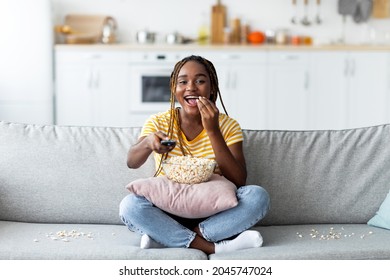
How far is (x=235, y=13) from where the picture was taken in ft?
23.7

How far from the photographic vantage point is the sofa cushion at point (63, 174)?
2.92 meters

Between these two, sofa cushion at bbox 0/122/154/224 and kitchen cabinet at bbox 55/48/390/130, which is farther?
kitchen cabinet at bbox 55/48/390/130

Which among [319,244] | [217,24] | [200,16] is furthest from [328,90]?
[319,244]

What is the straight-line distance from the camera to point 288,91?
682 cm

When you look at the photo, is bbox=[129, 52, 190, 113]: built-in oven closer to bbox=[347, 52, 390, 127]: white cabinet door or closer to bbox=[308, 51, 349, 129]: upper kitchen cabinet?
bbox=[308, 51, 349, 129]: upper kitchen cabinet

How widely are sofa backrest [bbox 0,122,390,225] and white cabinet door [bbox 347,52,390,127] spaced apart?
3875 mm

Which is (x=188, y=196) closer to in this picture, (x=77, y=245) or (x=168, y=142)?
(x=168, y=142)

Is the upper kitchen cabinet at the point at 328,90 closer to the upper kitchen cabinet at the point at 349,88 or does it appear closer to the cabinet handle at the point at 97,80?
the upper kitchen cabinet at the point at 349,88

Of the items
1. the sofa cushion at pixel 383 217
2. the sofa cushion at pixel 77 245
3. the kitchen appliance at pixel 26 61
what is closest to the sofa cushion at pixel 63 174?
the sofa cushion at pixel 77 245

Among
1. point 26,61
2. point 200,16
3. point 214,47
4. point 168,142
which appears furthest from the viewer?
point 200,16

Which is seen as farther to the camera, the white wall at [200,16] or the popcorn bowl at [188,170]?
the white wall at [200,16]

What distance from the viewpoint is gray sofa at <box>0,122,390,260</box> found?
9.58ft

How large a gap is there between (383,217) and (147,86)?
4119 mm

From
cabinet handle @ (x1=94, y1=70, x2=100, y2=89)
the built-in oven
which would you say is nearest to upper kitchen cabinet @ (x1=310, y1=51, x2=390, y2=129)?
the built-in oven
